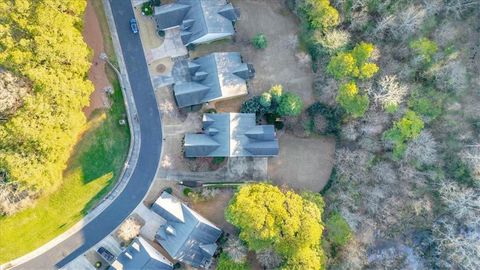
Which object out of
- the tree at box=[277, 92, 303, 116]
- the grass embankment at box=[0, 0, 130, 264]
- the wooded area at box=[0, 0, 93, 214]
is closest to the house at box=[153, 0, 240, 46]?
the grass embankment at box=[0, 0, 130, 264]

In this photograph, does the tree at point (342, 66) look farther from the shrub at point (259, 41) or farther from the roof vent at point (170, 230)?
the roof vent at point (170, 230)

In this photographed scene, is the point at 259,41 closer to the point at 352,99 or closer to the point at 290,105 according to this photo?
the point at 290,105

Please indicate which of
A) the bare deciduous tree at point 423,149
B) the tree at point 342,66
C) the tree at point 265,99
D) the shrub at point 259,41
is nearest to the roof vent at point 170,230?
the tree at point 265,99

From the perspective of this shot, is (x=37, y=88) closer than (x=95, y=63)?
Yes

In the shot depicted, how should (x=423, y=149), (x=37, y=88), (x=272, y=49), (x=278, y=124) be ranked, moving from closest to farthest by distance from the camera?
(x=37, y=88) < (x=423, y=149) < (x=278, y=124) < (x=272, y=49)

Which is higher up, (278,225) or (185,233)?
(278,225)

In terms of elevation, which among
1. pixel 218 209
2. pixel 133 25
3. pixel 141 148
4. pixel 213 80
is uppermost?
pixel 133 25

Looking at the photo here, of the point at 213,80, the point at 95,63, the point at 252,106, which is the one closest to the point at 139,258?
the point at 252,106

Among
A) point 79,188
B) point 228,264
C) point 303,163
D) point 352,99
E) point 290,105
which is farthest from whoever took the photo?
point 303,163
